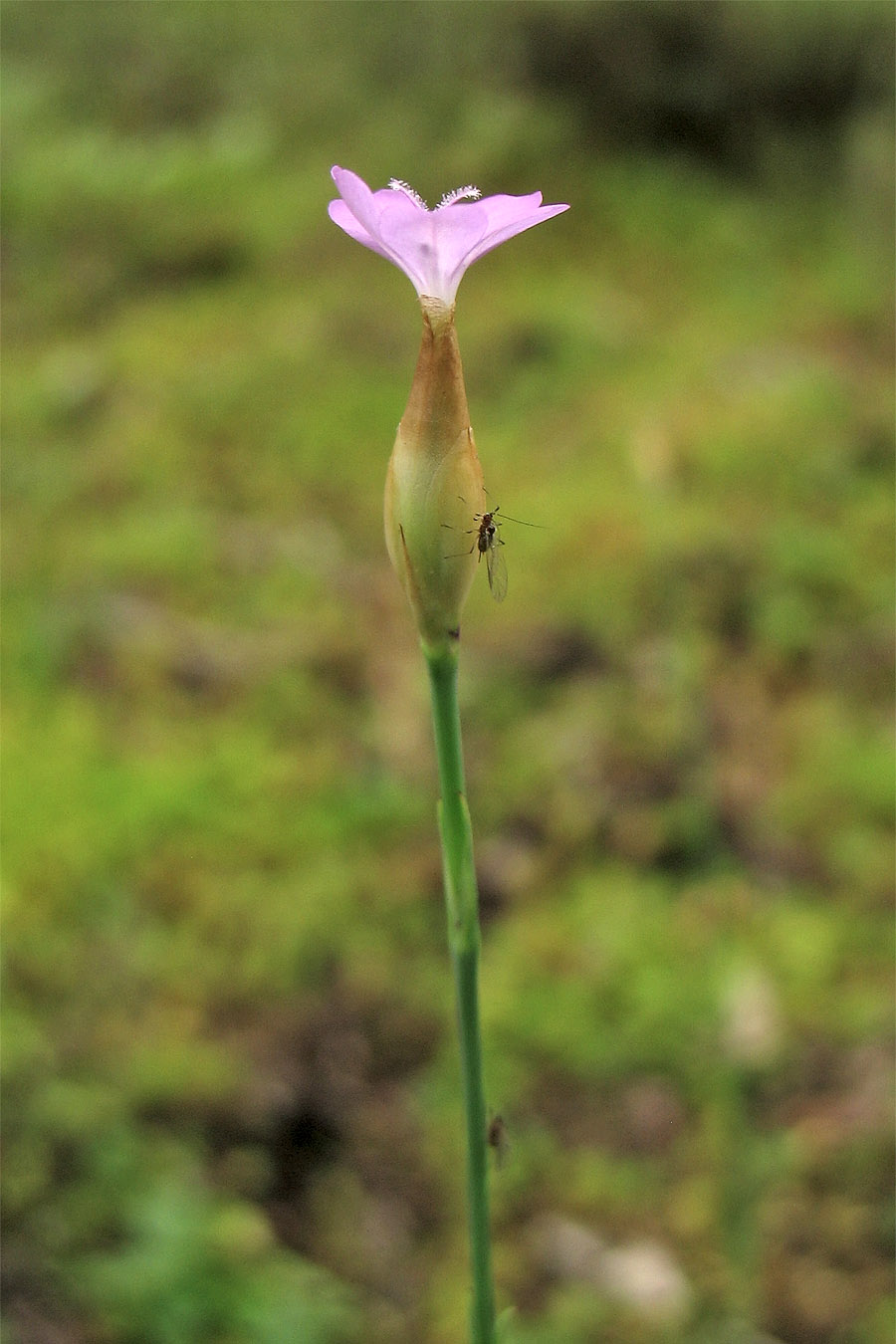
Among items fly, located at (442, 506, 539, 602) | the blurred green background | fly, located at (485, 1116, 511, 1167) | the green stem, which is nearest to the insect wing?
fly, located at (442, 506, 539, 602)

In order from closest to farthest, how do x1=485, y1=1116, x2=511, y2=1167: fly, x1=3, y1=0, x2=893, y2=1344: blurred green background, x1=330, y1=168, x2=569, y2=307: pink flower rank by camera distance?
x1=330, y1=168, x2=569, y2=307: pink flower < x1=485, y1=1116, x2=511, y2=1167: fly < x1=3, y1=0, x2=893, y2=1344: blurred green background

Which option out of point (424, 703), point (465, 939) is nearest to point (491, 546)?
point (465, 939)

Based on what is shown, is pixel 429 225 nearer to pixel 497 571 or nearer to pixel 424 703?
pixel 497 571

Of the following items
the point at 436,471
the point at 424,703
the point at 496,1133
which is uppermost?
the point at 424,703

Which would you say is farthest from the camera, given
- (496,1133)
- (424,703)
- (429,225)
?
(424,703)

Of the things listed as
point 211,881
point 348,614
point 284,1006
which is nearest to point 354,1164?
point 284,1006

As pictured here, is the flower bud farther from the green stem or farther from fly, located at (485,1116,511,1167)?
fly, located at (485,1116,511,1167)

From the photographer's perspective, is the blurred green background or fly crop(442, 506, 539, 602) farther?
the blurred green background
